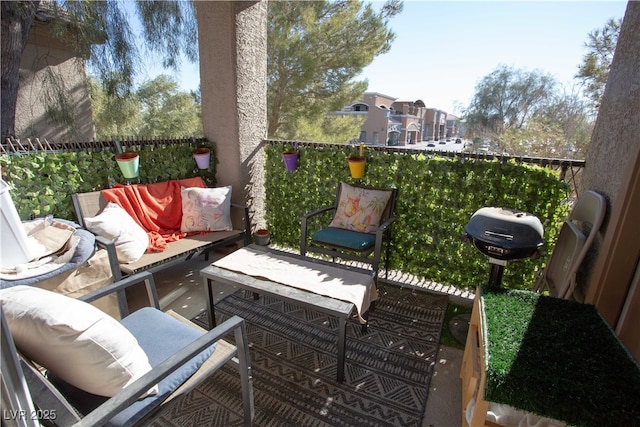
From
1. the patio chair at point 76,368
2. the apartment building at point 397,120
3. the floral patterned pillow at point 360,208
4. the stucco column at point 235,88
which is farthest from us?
the apartment building at point 397,120

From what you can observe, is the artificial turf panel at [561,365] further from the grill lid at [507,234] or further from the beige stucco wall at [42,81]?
the beige stucco wall at [42,81]

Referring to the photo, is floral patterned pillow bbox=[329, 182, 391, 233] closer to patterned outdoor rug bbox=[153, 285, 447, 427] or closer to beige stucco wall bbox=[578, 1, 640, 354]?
patterned outdoor rug bbox=[153, 285, 447, 427]

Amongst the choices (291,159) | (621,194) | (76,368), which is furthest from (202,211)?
(621,194)

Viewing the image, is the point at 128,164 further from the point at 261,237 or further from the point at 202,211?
the point at 261,237

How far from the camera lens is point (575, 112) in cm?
1045

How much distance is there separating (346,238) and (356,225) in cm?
26

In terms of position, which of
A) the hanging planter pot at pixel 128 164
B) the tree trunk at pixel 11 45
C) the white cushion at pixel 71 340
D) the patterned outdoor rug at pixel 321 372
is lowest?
the patterned outdoor rug at pixel 321 372

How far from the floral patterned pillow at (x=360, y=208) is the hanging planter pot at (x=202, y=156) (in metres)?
1.74

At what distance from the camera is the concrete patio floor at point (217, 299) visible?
1.89 meters

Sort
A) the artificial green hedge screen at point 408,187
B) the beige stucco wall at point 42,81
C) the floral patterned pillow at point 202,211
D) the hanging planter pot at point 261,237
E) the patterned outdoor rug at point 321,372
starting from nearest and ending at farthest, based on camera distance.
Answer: the patterned outdoor rug at point 321,372 → the artificial green hedge screen at point 408,187 → the floral patterned pillow at point 202,211 → the hanging planter pot at point 261,237 → the beige stucco wall at point 42,81

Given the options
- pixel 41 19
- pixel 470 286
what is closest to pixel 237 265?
pixel 470 286

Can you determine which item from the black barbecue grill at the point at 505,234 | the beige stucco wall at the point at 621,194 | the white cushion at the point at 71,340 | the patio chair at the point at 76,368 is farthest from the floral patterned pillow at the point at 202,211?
the beige stucco wall at the point at 621,194

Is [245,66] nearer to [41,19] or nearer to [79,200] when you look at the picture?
[79,200]

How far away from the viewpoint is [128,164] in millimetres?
3057
